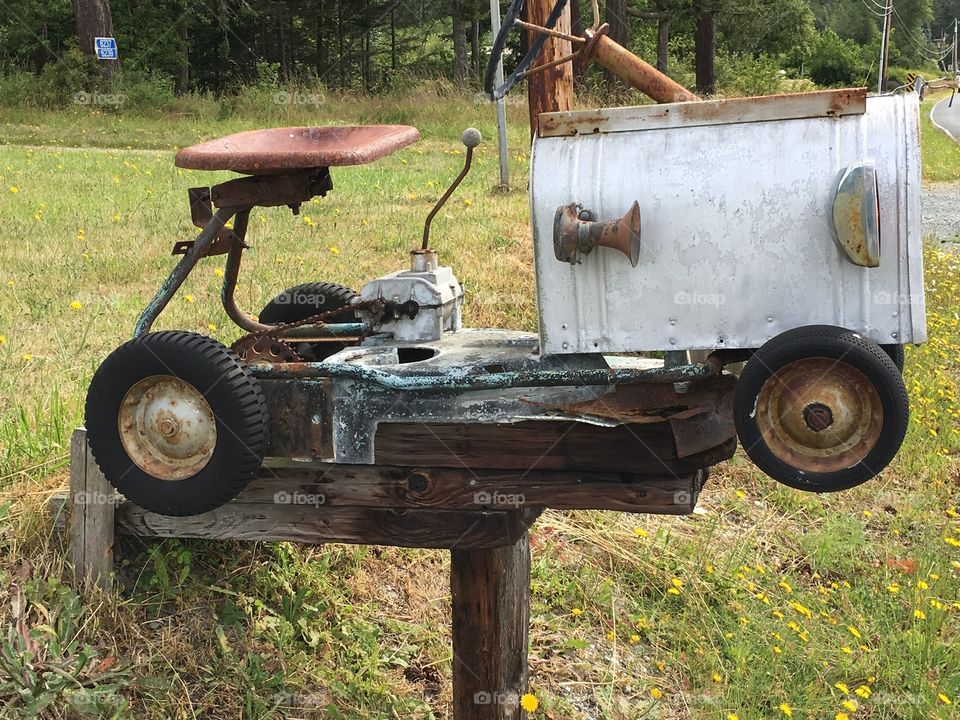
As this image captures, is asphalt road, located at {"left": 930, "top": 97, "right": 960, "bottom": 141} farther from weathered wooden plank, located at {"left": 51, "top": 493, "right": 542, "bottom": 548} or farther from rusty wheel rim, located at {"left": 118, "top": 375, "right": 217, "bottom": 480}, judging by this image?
rusty wheel rim, located at {"left": 118, "top": 375, "right": 217, "bottom": 480}

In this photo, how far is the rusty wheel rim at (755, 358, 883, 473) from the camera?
90.8 inches

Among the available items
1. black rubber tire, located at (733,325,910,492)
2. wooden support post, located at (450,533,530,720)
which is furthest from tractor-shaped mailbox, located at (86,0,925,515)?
wooden support post, located at (450,533,530,720)

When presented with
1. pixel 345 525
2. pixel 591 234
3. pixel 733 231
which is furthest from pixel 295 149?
pixel 733 231

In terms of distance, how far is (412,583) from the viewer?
460 cm

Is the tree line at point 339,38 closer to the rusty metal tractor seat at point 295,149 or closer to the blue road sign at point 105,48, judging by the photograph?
the blue road sign at point 105,48

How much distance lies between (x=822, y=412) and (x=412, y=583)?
106 inches

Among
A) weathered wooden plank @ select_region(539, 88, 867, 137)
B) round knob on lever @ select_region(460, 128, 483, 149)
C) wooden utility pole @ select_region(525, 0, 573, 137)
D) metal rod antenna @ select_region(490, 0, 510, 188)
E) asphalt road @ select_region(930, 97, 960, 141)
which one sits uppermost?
asphalt road @ select_region(930, 97, 960, 141)

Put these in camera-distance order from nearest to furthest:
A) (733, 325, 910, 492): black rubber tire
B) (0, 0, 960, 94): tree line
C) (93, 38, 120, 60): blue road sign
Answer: (733, 325, 910, 492): black rubber tire, (93, 38, 120, 60): blue road sign, (0, 0, 960, 94): tree line

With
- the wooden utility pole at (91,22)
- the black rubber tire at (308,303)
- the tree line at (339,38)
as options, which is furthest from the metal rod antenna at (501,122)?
the wooden utility pole at (91,22)

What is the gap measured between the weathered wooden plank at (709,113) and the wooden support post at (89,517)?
1.87 meters

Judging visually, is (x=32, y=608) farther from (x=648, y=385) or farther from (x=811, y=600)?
(x=811, y=600)

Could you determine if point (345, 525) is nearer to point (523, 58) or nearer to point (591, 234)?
point (591, 234)

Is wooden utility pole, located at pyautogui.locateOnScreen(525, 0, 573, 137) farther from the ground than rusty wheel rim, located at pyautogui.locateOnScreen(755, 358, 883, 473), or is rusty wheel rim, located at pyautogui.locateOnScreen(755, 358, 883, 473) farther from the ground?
wooden utility pole, located at pyautogui.locateOnScreen(525, 0, 573, 137)

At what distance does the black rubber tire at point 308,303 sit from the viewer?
3662 millimetres
